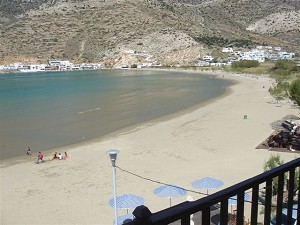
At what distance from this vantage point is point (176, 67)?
15600cm

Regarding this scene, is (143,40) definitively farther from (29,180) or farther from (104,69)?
(29,180)

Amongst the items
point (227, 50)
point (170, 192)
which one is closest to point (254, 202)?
point (170, 192)

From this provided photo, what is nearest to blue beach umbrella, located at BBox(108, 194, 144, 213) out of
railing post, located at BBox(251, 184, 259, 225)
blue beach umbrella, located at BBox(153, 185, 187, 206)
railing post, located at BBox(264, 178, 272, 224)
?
blue beach umbrella, located at BBox(153, 185, 187, 206)

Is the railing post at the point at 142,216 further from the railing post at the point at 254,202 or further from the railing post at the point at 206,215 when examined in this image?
the railing post at the point at 254,202

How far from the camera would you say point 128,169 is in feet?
60.1

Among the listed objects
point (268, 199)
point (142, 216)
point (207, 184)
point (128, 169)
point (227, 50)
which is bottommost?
point (128, 169)

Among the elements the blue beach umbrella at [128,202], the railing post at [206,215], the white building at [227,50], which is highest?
the white building at [227,50]

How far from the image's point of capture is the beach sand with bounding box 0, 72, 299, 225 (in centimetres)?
1358

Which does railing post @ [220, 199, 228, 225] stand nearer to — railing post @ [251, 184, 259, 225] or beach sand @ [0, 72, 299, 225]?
railing post @ [251, 184, 259, 225]

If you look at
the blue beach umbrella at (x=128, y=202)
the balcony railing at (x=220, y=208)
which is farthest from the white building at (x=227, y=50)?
the balcony railing at (x=220, y=208)

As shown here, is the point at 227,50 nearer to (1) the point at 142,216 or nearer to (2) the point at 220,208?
(2) the point at 220,208

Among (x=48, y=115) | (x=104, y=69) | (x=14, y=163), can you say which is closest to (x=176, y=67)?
(x=104, y=69)

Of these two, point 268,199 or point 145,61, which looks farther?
point 145,61

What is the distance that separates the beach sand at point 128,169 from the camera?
13.6 m
